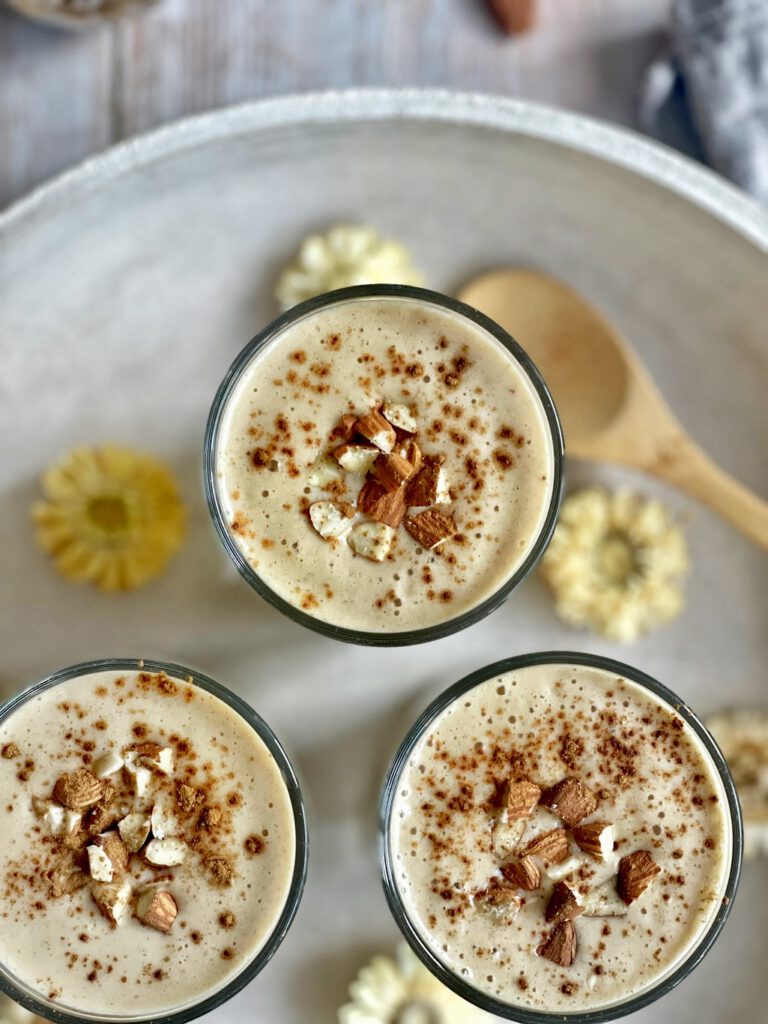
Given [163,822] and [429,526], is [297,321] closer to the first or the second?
[429,526]

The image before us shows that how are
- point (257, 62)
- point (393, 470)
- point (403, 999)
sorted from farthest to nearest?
point (257, 62) < point (403, 999) < point (393, 470)

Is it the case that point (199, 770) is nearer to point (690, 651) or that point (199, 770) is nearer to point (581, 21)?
point (690, 651)

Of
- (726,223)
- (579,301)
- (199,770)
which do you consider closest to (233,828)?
(199,770)

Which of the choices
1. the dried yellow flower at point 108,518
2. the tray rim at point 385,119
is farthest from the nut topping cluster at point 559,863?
the tray rim at point 385,119

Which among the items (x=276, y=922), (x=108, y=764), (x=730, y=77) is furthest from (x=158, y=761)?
(x=730, y=77)

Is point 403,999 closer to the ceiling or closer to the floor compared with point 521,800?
closer to the floor

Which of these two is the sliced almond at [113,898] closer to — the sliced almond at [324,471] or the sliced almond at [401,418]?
the sliced almond at [324,471]

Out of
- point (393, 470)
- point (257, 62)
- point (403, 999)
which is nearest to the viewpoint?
point (393, 470)
